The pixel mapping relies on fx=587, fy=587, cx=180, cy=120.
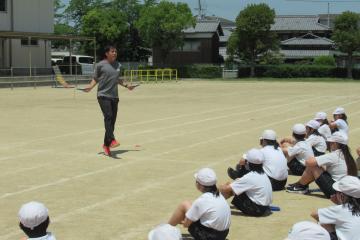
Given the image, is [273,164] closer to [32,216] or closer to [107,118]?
[107,118]

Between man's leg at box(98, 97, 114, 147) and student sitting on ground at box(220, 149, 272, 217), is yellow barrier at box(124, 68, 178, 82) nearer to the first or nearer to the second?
man's leg at box(98, 97, 114, 147)

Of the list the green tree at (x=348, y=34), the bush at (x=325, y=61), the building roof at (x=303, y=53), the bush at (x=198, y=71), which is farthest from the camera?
the building roof at (x=303, y=53)

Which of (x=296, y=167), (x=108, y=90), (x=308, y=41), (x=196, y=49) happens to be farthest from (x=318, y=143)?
(x=308, y=41)

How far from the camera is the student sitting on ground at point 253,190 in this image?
6.61 m

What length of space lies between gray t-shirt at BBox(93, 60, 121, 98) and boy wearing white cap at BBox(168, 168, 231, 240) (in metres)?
5.58

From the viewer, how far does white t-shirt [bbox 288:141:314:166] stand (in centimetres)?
853

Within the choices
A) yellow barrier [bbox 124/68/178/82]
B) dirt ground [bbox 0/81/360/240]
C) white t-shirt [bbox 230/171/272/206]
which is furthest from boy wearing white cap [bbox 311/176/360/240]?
yellow barrier [bbox 124/68/178/82]

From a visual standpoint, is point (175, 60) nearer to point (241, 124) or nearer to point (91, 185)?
point (241, 124)

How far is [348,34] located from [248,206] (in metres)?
50.8

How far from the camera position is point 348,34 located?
54469mm

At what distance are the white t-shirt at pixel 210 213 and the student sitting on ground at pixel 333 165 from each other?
88.7 inches

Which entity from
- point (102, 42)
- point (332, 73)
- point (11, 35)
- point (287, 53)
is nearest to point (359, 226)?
point (11, 35)

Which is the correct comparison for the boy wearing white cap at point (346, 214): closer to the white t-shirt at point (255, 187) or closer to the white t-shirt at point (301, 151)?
the white t-shirt at point (255, 187)

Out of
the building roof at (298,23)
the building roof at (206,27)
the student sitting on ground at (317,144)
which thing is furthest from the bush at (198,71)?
the student sitting on ground at (317,144)
